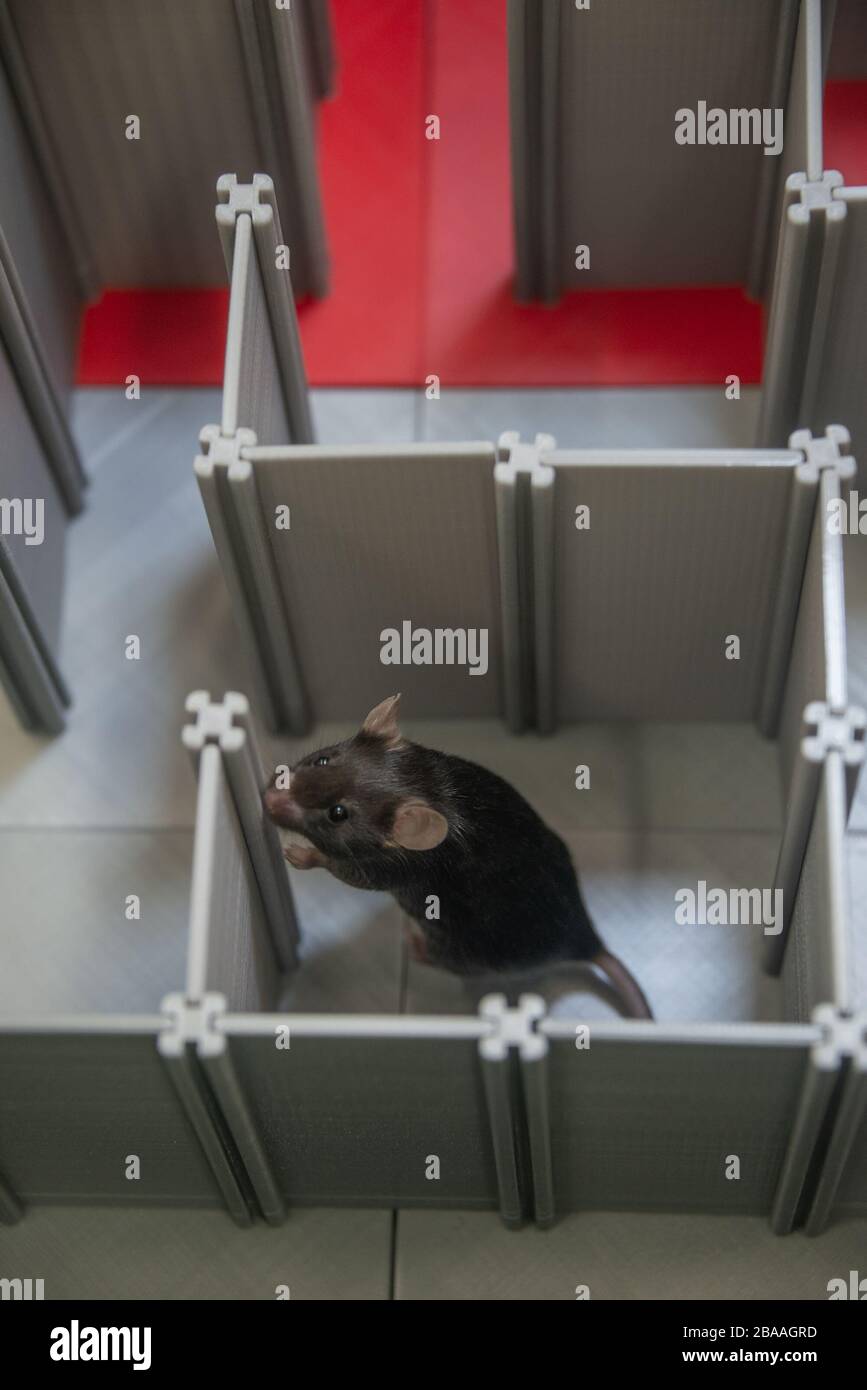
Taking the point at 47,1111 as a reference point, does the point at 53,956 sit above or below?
above

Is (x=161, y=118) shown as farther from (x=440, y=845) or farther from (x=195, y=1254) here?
(x=195, y=1254)

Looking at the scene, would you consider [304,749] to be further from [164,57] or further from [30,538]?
[164,57]

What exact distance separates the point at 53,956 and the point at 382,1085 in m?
0.82

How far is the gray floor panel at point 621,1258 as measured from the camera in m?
2.97

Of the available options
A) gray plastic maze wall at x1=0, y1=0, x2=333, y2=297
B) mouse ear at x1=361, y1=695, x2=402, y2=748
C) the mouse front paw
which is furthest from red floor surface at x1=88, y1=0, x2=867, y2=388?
the mouse front paw

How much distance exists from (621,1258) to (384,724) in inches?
36.7

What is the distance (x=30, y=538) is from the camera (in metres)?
3.44

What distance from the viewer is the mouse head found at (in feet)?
9.67

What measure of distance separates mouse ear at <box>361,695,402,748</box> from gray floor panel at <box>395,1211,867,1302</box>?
78 centimetres

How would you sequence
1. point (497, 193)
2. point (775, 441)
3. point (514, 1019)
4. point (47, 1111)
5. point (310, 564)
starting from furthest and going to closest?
point (497, 193) < point (775, 441) < point (310, 564) < point (47, 1111) < point (514, 1019)

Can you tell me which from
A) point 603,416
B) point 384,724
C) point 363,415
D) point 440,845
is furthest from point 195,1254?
point 603,416

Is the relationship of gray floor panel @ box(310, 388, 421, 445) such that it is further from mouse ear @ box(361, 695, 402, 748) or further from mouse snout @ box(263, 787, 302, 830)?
mouse snout @ box(263, 787, 302, 830)
